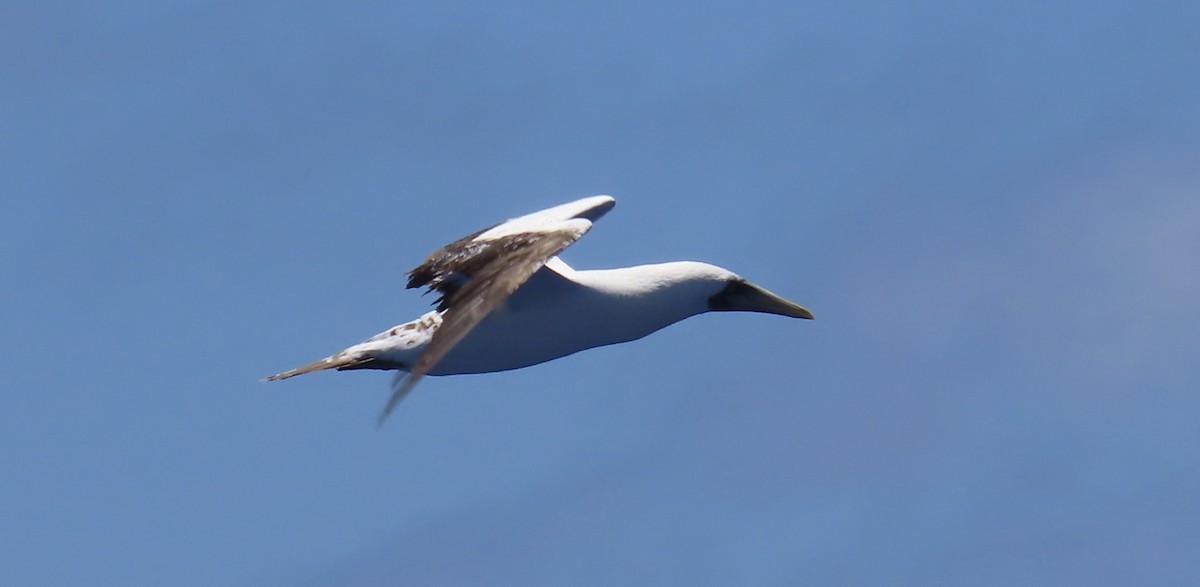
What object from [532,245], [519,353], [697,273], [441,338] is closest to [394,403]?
[441,338]

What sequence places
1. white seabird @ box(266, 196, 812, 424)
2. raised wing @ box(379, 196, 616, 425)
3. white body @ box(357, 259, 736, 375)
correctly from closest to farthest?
1. raised wing @ box(379, 196, 616, 425)
2. white seabird @ box(266, 196, 812, 424)
3. white body @ box(357, 259, 736, 375)

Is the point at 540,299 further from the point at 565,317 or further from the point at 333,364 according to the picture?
the point at 333,364

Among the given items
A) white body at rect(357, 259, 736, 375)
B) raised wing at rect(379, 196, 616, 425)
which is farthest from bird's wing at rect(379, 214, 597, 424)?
white body at rect(357, 259, 736, 375)

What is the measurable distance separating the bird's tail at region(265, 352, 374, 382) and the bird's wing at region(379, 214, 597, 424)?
2503 mm

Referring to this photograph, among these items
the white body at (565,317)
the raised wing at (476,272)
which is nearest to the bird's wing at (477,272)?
the raised wing at (476,272)

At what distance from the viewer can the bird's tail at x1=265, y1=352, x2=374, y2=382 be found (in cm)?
2492

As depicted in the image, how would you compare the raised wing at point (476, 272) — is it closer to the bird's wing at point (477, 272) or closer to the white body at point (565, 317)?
the bird's wing at point (477, 272)

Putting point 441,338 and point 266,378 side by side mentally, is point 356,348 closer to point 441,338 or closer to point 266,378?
point 266,378

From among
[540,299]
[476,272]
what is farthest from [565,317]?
[476,272]

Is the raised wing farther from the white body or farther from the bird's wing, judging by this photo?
the white body

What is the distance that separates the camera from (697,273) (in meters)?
25.0

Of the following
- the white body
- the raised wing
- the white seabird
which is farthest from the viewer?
the white body

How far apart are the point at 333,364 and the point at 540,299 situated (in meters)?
3.27

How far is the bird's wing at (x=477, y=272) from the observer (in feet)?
63.6
